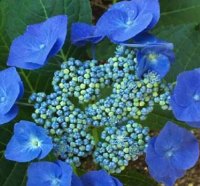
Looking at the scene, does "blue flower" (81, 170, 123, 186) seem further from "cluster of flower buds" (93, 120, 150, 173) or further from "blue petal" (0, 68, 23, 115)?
"blue petal" (0, 68, 23, 115)

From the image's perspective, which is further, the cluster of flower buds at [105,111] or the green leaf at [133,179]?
the green leaf at [133,179]

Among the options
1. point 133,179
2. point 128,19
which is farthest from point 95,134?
point 133,179

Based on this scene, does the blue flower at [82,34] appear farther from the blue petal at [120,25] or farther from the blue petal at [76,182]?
the blue petal at [76,182]

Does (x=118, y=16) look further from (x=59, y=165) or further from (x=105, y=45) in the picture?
(x=105, y=45)

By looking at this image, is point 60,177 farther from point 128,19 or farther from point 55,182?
point 128,19

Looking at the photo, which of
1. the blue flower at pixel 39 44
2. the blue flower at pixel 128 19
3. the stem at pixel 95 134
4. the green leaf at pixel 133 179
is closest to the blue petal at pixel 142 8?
the blue flower at pixel 128 19

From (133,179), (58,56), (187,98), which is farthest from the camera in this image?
(133,179)

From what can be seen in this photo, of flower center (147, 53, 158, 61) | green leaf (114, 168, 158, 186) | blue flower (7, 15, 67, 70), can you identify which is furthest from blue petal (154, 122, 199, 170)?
green leaf (114, 168, 158, 186)
